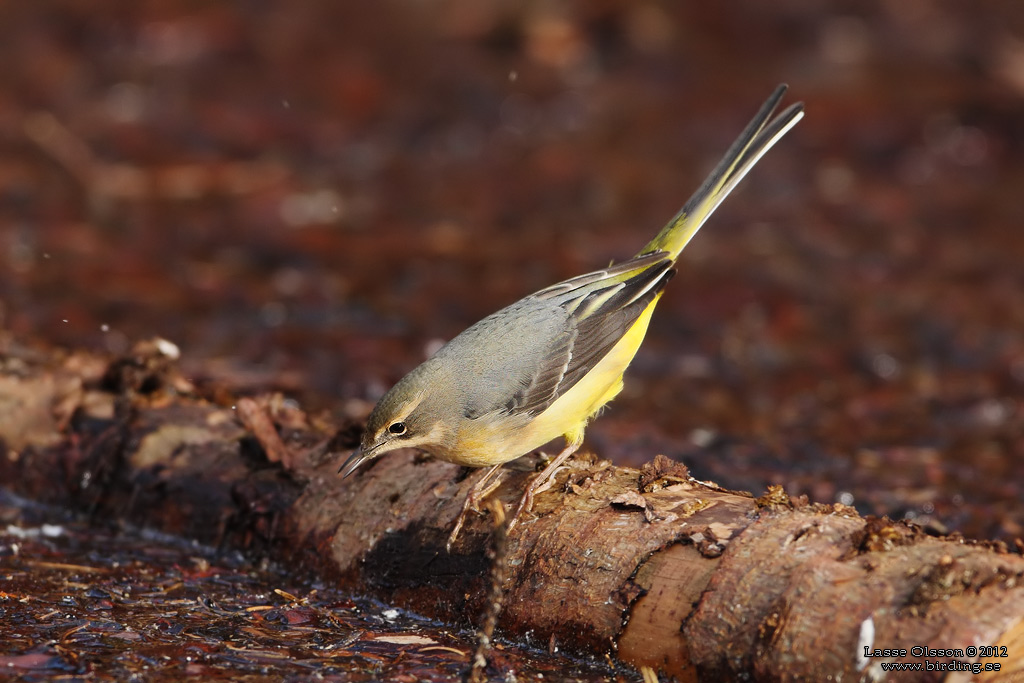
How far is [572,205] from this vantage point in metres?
12.4

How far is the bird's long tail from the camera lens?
20.1ft

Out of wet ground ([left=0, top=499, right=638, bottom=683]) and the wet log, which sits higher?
the wet log

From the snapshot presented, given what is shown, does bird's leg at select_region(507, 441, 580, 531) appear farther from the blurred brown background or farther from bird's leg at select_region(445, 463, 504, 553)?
the blurred brown background

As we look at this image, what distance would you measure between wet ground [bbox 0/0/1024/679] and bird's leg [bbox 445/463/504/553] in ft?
7.39

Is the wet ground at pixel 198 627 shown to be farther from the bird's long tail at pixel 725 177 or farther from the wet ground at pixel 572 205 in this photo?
the bird's long tail at pixel 725 177

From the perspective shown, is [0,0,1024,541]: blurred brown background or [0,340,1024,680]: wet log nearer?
[0,340,1024,680]: wet log

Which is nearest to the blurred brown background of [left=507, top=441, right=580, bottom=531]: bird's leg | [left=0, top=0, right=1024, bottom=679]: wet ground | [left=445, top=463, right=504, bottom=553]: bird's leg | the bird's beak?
[left=0, top=0, right=1024, bottom=679]: wet ground

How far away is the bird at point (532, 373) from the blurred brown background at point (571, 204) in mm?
1565

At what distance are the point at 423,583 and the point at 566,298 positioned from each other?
1.73 meters

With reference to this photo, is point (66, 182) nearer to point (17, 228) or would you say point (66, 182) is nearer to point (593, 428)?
point (17, 228)

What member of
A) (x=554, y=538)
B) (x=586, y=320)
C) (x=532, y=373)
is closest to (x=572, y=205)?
(x=586, y=320)

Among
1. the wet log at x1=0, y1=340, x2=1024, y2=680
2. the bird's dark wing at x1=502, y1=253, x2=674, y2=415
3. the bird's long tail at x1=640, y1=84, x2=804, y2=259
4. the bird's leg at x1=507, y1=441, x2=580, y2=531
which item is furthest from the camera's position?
the bird's long tail at x1=640, y1=84, x2=804, y2=259

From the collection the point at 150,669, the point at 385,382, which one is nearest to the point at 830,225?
the point at 385,382

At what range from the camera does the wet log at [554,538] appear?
3566 mm
